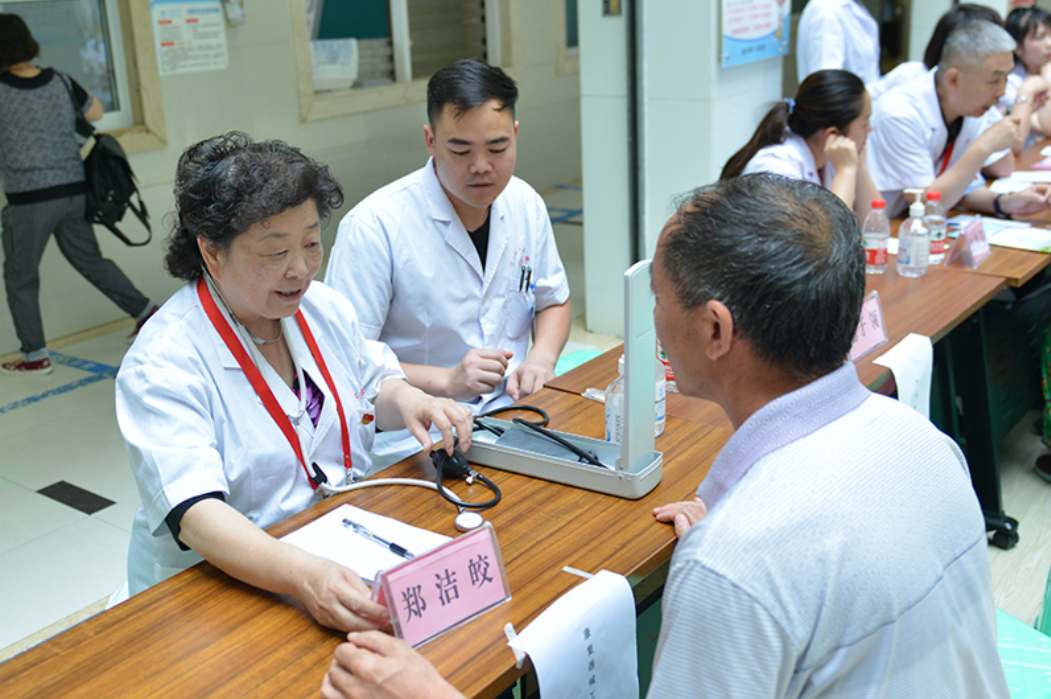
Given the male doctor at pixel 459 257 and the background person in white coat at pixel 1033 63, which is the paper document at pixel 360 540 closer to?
the male doctor at pixel 459 257

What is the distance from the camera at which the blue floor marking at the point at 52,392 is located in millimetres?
3895

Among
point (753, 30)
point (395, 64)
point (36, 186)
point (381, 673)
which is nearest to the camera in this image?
point (381, 673)

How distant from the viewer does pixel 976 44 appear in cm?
348

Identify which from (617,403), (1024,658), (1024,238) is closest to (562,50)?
(1024,238)

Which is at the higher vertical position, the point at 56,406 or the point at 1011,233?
the point at 1011,233

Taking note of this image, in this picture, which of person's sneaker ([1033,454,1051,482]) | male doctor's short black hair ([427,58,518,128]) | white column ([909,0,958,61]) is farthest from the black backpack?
white column ([909,0,958,61])

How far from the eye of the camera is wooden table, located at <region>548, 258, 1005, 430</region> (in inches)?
81.8

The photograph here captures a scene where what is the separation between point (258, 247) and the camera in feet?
5.08

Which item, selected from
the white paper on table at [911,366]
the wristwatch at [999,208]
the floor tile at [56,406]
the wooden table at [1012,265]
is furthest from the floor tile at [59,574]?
the wristwatch at [999,208]

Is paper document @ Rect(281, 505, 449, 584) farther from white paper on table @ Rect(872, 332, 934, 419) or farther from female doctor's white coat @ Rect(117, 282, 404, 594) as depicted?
white paper on table @ Rect(872, 332, 934, 419)

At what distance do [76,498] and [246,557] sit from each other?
228cm

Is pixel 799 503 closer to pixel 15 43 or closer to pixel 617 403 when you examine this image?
pixel 617 403

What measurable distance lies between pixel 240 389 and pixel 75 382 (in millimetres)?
2931

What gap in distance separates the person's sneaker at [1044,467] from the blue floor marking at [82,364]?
3877mm
